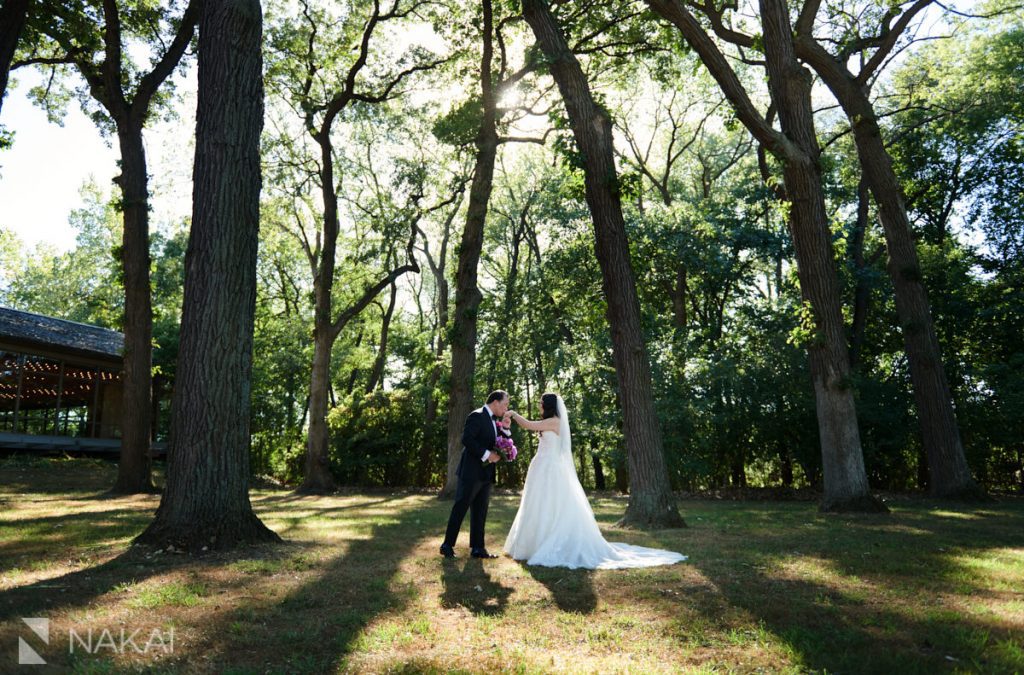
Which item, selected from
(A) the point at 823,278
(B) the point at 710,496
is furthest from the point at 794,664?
(B) the point at 710,496

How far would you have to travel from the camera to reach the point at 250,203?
27.3 feet

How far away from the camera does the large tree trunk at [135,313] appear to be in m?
16.3

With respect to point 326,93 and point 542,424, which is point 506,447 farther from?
point 326,93

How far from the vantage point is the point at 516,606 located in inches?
216

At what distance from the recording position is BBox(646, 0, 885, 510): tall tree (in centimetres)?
1300

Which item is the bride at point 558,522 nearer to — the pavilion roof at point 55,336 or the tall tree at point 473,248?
the tall tree at point 473,248

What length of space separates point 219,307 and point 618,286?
6115 millimetres

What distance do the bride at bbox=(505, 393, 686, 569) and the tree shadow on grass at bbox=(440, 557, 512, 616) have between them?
78cm

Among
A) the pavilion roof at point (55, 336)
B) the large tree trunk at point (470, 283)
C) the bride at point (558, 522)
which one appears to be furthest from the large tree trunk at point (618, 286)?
the pavilion roof at point (55, 336)

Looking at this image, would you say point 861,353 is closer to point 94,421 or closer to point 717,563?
point 717,563

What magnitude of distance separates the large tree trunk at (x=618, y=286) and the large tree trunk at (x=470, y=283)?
19.3 ft

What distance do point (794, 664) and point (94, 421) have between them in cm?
2986

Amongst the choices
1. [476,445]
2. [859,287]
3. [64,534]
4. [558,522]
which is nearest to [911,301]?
[859,287]

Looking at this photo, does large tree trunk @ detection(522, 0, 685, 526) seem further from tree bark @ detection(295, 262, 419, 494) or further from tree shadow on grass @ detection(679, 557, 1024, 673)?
tree bark @ detection(295, 262, 419, 494)
